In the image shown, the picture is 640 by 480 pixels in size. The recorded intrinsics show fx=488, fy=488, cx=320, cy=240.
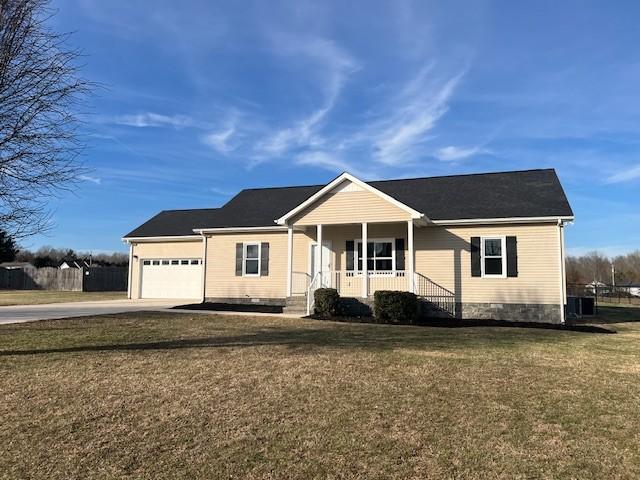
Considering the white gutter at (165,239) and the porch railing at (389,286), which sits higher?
the white gutter at (165,239)

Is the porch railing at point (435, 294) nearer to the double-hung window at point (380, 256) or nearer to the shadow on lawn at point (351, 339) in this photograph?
the double-hung window at point (380, 256)

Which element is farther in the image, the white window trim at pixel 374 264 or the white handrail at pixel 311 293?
the white window trim at pixel 374 264

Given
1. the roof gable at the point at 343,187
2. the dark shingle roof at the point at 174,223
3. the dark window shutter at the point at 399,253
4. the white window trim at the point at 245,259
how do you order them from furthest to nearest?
the dark shingle roof at the point at 174,223
the white window trim at the point at 245,259
the dark window shutter at the point at 399,253
the roof gable at the point at 343,187

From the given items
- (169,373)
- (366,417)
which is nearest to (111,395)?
(169,373)

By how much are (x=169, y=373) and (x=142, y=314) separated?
8291mm

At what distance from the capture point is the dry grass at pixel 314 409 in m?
4.08

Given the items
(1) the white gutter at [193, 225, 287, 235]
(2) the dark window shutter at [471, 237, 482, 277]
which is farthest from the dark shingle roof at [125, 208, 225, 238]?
(2) the dark window shutter at [471, 237, 482, 277]

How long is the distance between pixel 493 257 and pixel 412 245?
2723 mm

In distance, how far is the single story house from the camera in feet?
51.5

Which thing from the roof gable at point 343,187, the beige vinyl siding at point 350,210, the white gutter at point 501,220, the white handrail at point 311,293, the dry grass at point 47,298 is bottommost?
the dry grass at point 47,298

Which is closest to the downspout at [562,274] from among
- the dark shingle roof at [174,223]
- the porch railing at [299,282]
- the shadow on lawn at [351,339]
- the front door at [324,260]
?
the shadow on lawn at [351,339]

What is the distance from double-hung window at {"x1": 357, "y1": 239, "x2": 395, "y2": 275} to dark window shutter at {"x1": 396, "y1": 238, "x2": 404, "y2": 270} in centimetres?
17

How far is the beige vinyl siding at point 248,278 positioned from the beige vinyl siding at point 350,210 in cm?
207

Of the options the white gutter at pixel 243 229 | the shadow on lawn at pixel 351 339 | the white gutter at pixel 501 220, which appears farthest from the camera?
the white gutter at pixel 243 229
